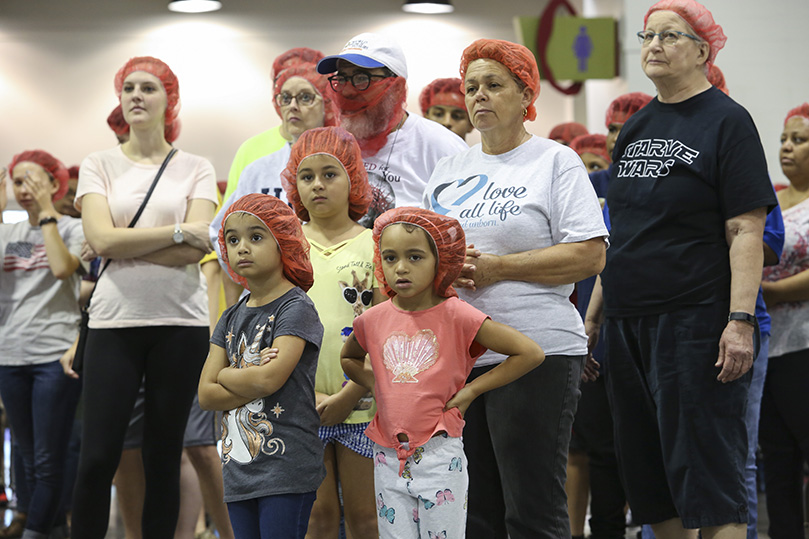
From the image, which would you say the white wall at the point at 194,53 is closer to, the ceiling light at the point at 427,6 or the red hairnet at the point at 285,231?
the ceiling light at the point at 427,6

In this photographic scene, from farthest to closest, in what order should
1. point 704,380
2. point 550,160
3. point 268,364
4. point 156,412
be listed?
point 156,412
point 704,380
point 550,160
point 268,364

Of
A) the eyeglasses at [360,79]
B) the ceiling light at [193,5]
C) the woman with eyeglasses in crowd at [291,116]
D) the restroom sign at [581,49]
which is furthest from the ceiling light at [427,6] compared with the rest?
the eyeglasses at [360,79]

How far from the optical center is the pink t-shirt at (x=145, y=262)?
303 cm

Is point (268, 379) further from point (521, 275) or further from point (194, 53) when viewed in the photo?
point (194, 53)

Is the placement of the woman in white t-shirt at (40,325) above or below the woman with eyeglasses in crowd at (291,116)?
below

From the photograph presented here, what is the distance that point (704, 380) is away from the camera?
8.02ft

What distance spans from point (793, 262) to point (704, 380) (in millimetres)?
1366

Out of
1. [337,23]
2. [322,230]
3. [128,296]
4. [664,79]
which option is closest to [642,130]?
[664,79]

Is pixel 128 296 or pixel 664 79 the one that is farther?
pixel 128 296

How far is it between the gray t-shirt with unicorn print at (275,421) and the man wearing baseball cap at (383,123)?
0.63 metres

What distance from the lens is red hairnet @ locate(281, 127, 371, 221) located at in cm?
251

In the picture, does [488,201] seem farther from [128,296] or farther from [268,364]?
[128,296]

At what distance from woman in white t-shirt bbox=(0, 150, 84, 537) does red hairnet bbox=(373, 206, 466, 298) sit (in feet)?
8.06

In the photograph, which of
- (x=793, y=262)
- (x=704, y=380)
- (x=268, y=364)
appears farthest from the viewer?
(x=793, y=262)
